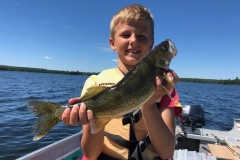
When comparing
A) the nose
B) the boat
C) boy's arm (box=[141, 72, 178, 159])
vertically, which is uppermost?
the nose

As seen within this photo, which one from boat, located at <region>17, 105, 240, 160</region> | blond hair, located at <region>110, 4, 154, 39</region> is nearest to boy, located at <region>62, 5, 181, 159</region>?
blond hair, located at <region>110, 4, 154, 39</region>

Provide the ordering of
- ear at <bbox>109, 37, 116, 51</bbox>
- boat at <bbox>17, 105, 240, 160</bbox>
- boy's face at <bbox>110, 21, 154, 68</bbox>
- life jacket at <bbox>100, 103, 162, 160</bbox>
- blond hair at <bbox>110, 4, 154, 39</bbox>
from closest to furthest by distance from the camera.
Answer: life jacket at <bbox>100, 103, 162, 160</bbox>
boy's face at <bbox>110, 21, 154, 68</bbox>
blond hair at <bbox>110, 4, 154, 39</bbox>
ear at <bbox>109, 37, 116, 51</bbox>
boat at <bbox>17, 105, 240, 160</bbox>

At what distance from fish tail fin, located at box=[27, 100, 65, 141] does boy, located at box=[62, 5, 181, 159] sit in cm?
13

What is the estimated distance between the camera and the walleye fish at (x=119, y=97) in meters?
2.80

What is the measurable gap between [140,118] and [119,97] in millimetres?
823

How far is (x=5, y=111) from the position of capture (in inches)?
698

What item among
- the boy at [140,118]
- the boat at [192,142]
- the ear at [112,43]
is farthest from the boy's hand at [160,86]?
the boat at [192,142]

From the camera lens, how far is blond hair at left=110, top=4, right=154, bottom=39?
11.7ft

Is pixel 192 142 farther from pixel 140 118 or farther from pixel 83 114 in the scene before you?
pixel 83 114

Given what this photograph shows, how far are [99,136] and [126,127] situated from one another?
0.49 meters

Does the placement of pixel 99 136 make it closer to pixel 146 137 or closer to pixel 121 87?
pixel 146 137

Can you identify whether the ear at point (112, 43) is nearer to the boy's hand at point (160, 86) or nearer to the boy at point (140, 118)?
the boy at point (140, 118)

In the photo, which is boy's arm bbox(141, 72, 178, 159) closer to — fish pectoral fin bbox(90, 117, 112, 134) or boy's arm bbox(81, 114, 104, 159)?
fish pectoral fin bbox(90, 117, 112, 134)

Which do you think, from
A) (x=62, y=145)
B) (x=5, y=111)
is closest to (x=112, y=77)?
(x=62, y=145)
